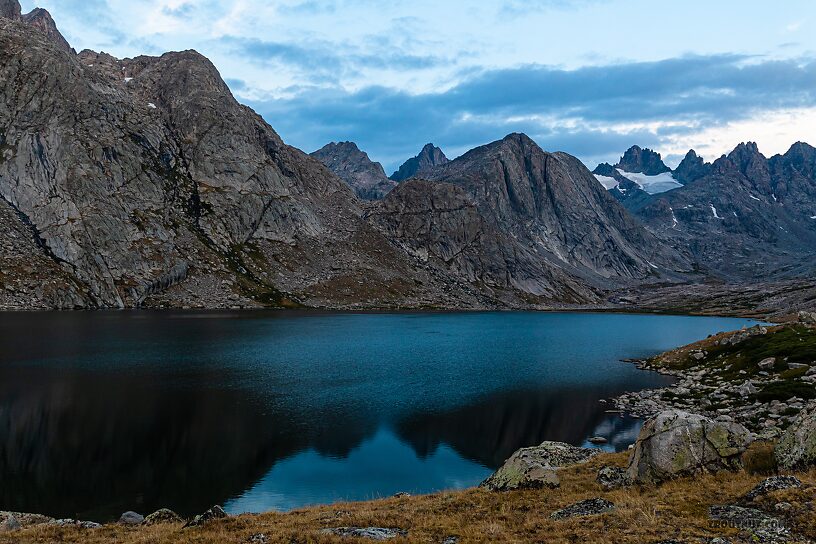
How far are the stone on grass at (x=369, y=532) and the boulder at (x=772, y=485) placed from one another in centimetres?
1386

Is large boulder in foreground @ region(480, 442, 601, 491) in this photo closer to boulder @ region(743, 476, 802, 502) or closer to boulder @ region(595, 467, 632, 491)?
boulder @ region(595, 467, 632, 491)

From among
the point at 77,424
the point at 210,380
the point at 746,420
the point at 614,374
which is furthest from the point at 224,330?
the point at 746,420

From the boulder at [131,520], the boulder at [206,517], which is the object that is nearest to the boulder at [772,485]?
the boulder at [206,517]

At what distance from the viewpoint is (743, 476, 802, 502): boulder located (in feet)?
65.9

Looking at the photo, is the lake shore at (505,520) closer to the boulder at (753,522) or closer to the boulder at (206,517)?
the boulder at (753,522)

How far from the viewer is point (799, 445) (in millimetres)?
22781

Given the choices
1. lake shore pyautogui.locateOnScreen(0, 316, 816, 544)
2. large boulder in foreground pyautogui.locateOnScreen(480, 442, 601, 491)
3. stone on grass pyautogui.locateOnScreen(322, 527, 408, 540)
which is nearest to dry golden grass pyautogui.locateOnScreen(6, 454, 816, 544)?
lake shore pyautogui.locateOnScreen(0, 316, 816, 544)

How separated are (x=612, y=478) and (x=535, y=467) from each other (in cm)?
445

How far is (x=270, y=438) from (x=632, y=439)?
37.3m

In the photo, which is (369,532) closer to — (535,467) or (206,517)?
(206,517)

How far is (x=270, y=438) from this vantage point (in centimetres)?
5166

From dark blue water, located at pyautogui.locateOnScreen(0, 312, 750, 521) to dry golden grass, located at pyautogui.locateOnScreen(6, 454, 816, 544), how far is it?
13.2 meters

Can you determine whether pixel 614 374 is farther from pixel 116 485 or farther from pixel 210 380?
pixel 116 485

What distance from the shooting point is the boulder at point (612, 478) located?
25.8 m
